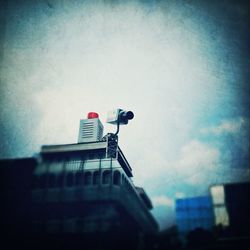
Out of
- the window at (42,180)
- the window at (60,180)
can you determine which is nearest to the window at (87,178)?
the window at (60,180)

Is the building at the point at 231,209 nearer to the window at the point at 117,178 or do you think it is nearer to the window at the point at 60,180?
the window at the point at 60,180

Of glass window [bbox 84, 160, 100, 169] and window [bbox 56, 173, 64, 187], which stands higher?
glass window [bbox 84, 160, 100, 169]

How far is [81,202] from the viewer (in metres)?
14.4

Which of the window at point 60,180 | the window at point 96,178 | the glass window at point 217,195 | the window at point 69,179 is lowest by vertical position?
the window at point 60,180

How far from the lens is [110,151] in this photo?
2481cm

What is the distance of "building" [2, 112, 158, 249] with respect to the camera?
32.9 feet

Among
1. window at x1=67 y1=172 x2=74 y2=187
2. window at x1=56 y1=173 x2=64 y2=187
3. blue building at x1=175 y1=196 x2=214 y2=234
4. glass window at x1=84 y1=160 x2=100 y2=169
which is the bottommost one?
blue building at x1=175 y1=196 x2=214 y2=234

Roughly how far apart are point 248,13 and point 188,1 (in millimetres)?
2470

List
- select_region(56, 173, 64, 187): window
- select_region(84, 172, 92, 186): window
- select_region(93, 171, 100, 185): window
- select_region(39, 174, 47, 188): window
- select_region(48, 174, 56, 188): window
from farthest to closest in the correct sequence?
1. select_region(84, 172, 92, 186): window
2. select_region(93, 171, 100, 185): window
3. select_region(56, 173, 64, 187): window
4. select_region(48, 174, 56, 188): window
5. select_region(39, 174, 47, 188): window

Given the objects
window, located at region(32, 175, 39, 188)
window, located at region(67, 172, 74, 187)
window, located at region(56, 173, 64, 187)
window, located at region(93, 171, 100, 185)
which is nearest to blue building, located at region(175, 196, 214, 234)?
window, located at region(67, 172, 74, 187)

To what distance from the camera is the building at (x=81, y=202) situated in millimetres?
10039

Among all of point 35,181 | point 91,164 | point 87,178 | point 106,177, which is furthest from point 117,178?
point 35,181

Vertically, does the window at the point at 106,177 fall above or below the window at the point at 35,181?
above

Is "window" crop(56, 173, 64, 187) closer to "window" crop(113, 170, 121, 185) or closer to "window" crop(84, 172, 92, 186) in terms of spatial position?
"window" crop(84, 172, 92, 186)
